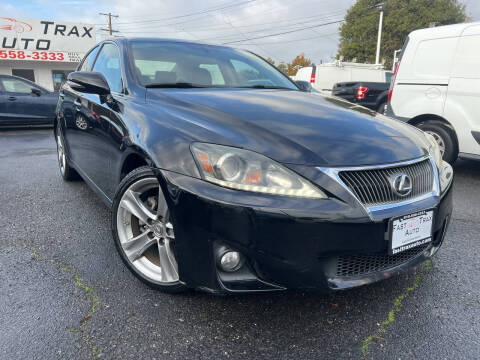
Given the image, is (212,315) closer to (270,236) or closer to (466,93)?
(270,236)

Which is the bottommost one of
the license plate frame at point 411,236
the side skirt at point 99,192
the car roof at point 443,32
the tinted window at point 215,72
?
the side skirt at point 99,192

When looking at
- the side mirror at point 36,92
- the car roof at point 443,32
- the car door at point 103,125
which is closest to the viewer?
the car door at point 103,125

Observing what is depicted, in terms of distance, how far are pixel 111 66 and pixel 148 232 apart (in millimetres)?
1603

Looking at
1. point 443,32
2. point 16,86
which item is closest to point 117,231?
point 443,32

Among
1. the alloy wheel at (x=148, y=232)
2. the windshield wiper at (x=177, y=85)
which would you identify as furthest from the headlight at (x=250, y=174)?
the windshield wiper at (x=177, y=85)

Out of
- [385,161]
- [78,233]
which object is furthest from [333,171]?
[78,233]

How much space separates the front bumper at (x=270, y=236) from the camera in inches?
62.2

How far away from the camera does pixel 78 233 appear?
294 centimetres

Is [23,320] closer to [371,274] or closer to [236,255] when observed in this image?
[236,255]

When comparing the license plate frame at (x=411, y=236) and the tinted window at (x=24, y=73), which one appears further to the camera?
the tinted window at (x=24, y=73)

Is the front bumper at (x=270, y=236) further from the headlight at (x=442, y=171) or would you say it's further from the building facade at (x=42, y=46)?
the building facade at (x=42, y=46)

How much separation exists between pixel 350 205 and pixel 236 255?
1.80 feet

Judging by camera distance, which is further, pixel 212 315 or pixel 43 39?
pixel 43 39

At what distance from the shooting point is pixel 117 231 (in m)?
2.19
